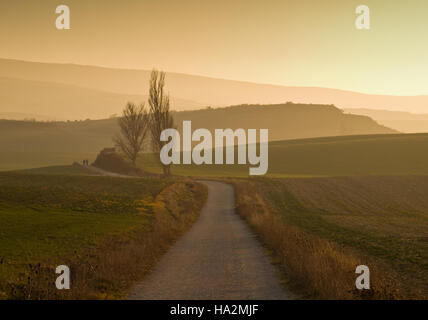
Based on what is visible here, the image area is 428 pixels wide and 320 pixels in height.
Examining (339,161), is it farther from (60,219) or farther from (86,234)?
(86,234)

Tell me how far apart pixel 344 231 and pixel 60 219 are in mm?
17551

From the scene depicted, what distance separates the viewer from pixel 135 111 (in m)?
77.9

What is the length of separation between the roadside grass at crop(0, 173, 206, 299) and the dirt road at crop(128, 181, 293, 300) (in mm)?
745

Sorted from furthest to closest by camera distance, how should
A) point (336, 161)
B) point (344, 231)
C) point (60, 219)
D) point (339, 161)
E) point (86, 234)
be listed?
point (336, 161) → point (339, 161) → point (344, 231) → point (60, 219) → point (86, 234)

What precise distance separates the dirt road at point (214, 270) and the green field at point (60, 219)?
368 cm

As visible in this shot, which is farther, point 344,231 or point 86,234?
point 344,231

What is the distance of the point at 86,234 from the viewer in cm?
2119

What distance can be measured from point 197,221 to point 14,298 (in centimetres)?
1859

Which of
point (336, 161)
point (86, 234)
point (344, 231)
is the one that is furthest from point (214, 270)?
point (336, 161)

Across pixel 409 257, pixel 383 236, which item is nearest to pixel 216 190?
pixel 383 236

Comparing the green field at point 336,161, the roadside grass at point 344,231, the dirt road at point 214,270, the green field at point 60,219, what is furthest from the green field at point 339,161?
the dirt road at point 214,270

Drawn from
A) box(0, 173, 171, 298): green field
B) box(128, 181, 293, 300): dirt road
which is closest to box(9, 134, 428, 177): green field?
box(0, 173, 171, 298): green field

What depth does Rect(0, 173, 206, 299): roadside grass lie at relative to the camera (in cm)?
1280
